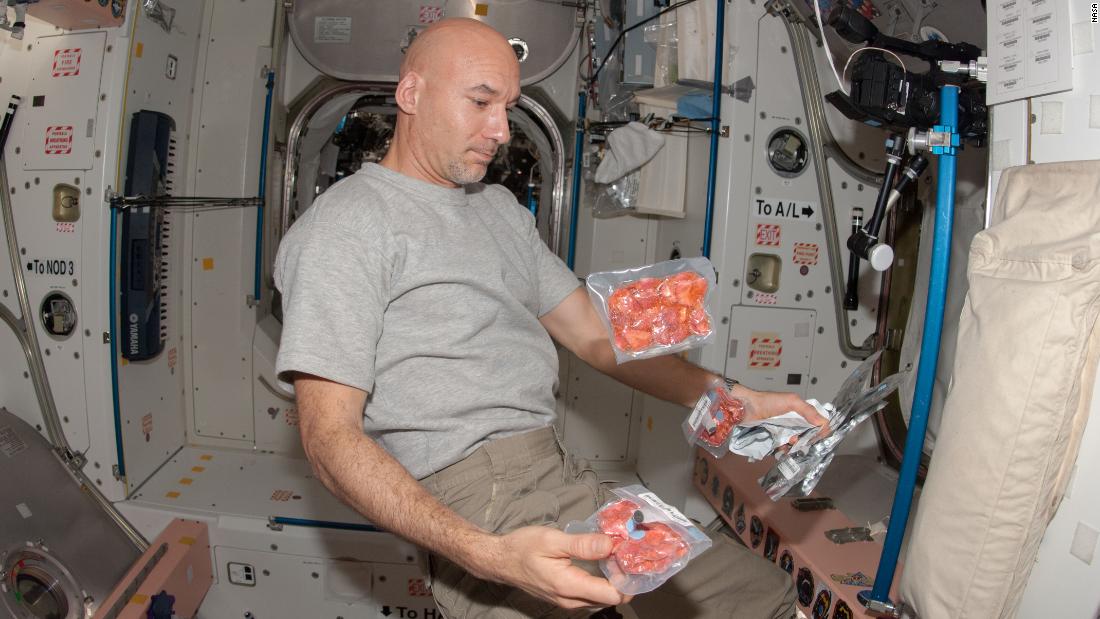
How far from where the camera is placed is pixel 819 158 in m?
3.32

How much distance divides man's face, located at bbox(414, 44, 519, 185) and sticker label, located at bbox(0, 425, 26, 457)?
2860 millimetres

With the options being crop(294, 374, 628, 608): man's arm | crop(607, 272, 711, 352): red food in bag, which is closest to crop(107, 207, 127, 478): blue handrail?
crop(294, 374, 628, 608): man's arm

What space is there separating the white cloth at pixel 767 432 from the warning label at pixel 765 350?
152 centimetres

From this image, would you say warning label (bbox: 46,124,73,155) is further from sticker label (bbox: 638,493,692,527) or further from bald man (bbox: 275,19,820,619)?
sticker label (bbox: 638,493,692,527)

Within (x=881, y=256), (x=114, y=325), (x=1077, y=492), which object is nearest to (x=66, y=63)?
(x=114, y=325)

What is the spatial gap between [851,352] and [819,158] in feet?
3.21

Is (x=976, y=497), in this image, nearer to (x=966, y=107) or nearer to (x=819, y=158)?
(x=966, y=107)

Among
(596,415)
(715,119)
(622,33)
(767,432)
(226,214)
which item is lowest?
(596,415)

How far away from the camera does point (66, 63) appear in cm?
347

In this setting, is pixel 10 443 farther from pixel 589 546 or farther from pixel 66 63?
pixel 589 546

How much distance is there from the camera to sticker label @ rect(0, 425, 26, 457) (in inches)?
132

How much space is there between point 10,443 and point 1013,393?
4.13 meters

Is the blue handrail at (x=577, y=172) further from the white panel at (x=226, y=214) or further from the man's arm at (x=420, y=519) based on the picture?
the man's arm at (x=420, y=519)

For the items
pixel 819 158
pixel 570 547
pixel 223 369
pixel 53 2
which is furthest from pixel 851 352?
pixel 53 2
